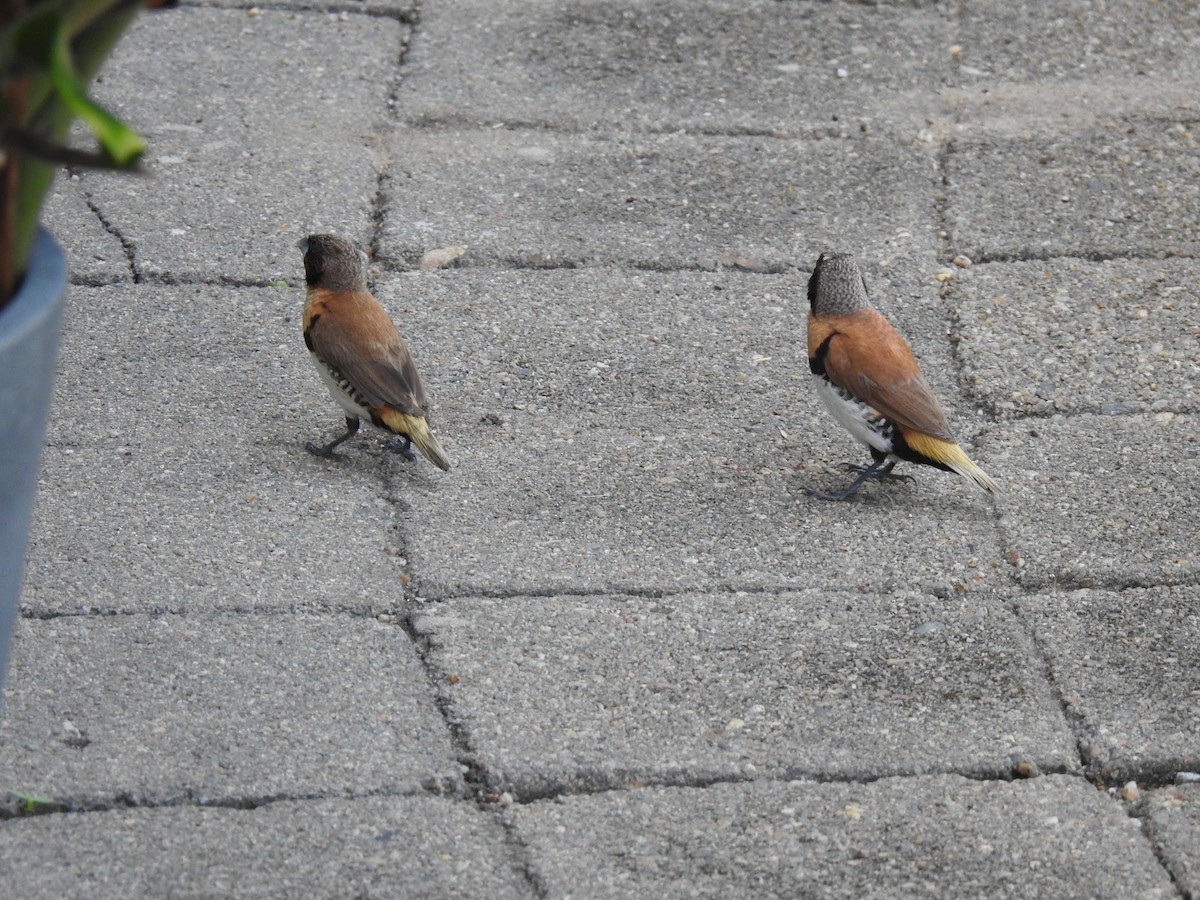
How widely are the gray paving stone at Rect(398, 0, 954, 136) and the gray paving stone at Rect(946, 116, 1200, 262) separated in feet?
1.84

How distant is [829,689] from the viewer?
395cm

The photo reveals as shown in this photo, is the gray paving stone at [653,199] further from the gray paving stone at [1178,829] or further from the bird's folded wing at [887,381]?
the gray paving stone at [1178,829]

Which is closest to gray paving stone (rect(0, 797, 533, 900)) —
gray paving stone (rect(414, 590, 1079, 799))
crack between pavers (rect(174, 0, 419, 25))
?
gray paving stone (rect(414, 590, 1079, 799))

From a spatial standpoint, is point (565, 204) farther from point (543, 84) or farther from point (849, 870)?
point (849, 870)

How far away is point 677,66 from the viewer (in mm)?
7793

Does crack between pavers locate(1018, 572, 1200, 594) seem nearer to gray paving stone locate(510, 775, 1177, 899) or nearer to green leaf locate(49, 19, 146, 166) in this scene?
gray paving stone locate(510, 775, 1177, 899)

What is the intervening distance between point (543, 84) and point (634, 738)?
184 inches

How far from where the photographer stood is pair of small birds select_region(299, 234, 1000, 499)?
4.84 meters

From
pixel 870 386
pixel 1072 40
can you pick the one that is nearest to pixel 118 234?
pixel 870 386

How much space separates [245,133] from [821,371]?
3.39 m

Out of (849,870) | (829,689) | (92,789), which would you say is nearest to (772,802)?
(849,870)

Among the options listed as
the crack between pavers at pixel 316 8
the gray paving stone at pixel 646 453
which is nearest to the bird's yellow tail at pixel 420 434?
the gray paving stone at pixel 646 453

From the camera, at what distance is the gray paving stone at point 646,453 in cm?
450

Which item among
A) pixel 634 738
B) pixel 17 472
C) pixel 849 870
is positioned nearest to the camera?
pixel 17 472
